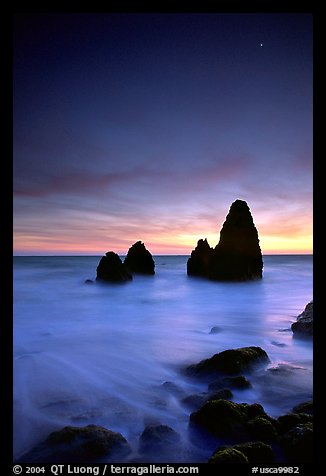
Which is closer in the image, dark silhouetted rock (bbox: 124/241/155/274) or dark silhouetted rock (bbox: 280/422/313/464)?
dark silhouetted rock (bbox: 280/422/313/464)

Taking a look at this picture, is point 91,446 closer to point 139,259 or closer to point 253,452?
point 253,452

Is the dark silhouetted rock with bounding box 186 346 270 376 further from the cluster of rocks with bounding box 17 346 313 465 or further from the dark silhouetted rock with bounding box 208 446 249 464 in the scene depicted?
the dark silhouetted rock with bounding box 208 446 249 464

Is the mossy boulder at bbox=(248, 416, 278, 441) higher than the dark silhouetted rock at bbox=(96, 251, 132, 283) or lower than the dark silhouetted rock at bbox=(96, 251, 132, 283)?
lower

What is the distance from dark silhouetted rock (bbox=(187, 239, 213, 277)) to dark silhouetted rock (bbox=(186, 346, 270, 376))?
14.0 metres

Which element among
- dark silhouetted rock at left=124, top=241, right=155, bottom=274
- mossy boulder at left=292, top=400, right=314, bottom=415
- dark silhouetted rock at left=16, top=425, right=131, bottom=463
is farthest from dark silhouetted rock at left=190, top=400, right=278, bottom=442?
dark silhouetted rock at left=124, top=241, right=155, bottom=274

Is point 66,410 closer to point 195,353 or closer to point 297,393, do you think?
point 195,353

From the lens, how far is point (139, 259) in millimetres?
17719

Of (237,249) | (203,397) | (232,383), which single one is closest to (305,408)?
(232,383)

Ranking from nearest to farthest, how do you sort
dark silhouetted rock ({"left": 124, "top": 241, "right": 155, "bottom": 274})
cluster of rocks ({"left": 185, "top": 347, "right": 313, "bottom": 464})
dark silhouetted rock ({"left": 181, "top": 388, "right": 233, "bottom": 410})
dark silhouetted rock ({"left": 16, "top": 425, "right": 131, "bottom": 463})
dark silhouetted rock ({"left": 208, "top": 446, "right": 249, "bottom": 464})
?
1. dark silhouetted rock ({"left": 208, "top": 446, "right": 249, "bottom": 464})
2. cluster of rocks ({"left": 185, "top": 347, "right": 313, "bottom": 464})
3. dark silhouetted rock ({"left": 16, "top": 425, "right": 131, "bottom": 463})
4. dark silhouetted rock ({"left": 181, "top": 388, "right": 233, "bottom": 410})
5. dark silhouetted rock ({"left": 124, "top": 241, "right": 155, "bottom": 274})

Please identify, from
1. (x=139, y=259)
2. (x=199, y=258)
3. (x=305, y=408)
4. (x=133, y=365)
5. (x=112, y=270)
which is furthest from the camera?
(x=199, y=258)

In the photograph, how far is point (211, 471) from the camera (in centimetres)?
211

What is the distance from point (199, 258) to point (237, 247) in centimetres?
329

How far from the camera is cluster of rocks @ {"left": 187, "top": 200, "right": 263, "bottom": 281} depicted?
15719 millimetres
